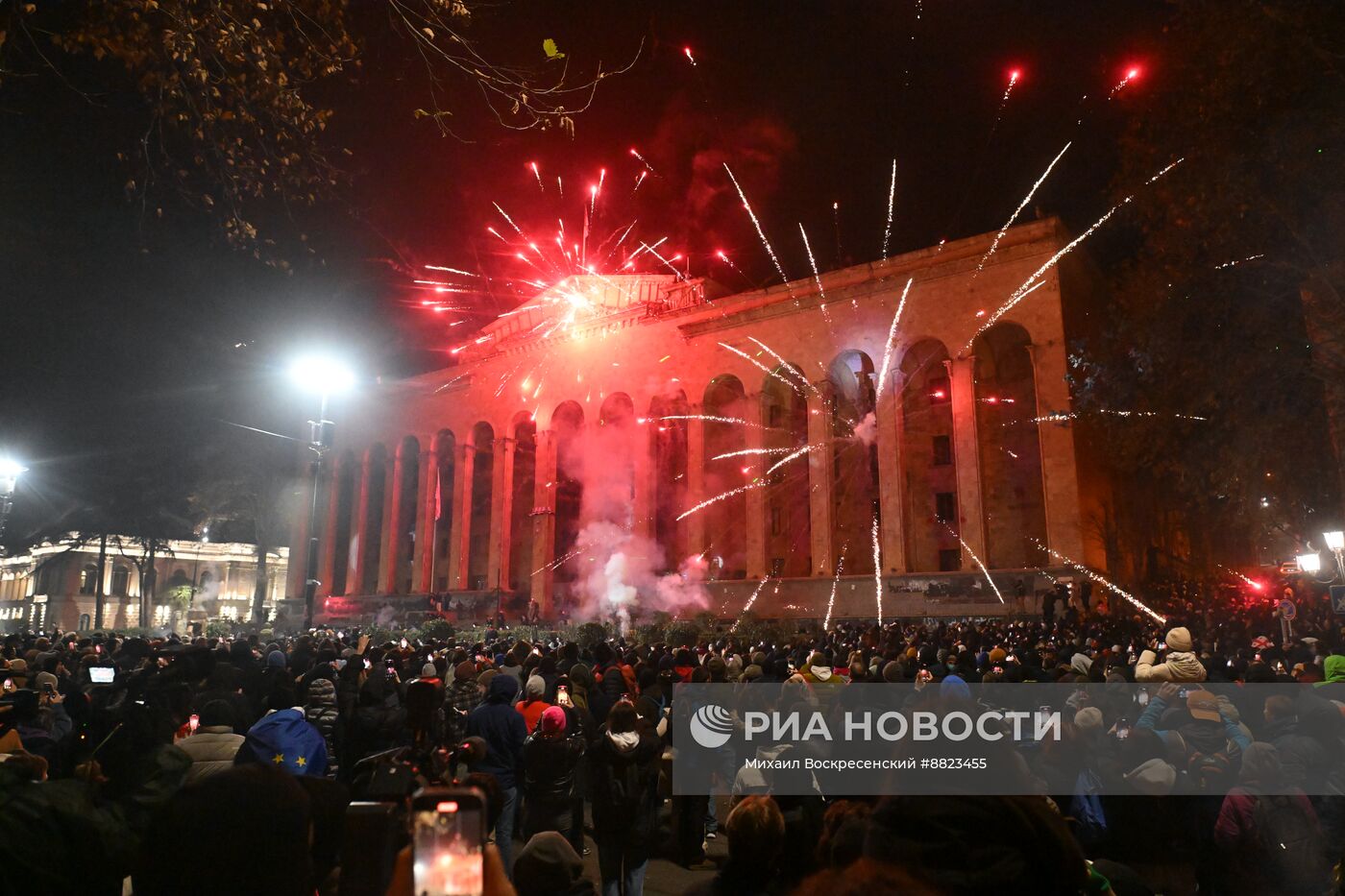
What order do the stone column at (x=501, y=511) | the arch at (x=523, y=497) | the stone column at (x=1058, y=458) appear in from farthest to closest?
the arch at (x=523, y=497), the stone column at (x=501, y=511), the stone column at (x=1058, y=458)

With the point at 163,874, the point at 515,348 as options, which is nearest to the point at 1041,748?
the point at 163,874

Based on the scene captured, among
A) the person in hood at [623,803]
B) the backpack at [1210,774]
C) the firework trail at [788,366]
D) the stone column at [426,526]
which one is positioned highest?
the firework trail at [788,366]

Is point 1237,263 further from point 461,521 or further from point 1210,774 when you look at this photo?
point 461,521

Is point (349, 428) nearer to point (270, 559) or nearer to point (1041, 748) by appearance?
point (270, 559)

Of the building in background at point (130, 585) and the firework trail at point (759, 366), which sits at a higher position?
the firework trail at point (759, 366)

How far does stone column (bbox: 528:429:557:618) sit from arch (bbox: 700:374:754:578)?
784 cm

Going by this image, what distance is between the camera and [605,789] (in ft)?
18.1

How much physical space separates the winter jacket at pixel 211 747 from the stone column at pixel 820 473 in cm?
2728

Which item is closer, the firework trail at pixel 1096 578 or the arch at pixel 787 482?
the firework trail at pixel 1096 578

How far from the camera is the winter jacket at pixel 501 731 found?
6051mm

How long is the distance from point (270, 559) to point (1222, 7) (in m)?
81.4

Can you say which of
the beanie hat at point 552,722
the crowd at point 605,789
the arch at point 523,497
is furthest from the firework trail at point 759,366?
the beanie hat at point 552,722

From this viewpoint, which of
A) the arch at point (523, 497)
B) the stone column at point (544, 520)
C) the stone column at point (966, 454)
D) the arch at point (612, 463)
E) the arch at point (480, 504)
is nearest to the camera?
the stone column at point (966, 454)

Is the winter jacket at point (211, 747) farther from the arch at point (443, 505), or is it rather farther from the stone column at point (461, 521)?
the arch at point (443, 505)
